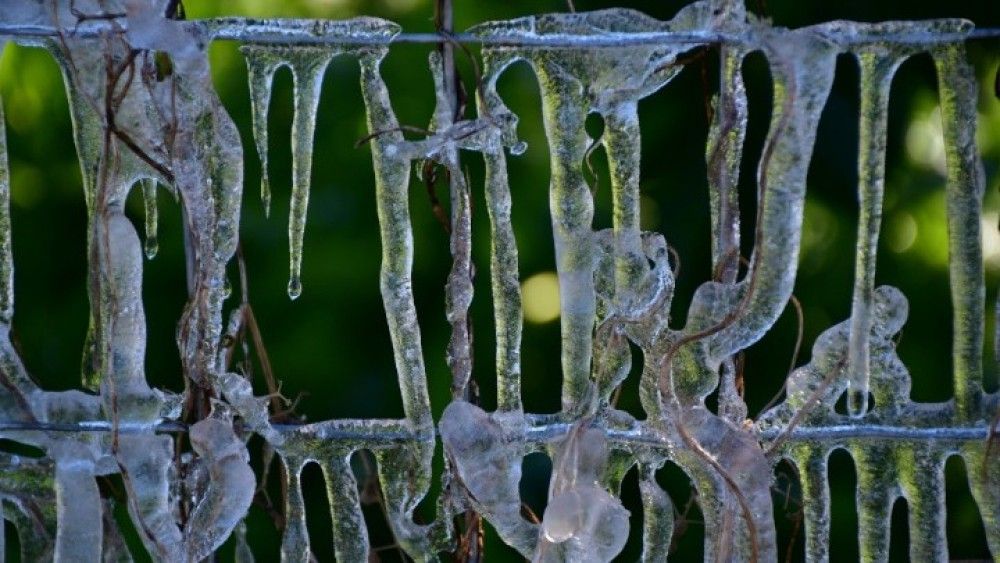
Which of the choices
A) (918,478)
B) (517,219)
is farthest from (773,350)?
(918,478)

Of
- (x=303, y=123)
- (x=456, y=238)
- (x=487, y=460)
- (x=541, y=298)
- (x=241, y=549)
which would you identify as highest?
(x=303, y=123)

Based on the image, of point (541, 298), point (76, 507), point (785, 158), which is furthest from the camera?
point (541, 298)

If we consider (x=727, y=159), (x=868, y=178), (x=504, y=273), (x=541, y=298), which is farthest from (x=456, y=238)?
(x=541, y=298)

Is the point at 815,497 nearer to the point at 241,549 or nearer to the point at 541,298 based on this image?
the point at 241,549

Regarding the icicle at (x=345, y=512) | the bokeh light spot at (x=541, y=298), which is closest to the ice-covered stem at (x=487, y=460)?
the icicle at (x=345, y=512)

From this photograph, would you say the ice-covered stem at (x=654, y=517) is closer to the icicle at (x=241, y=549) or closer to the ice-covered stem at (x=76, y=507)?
the icicle at (x=241, y=549)

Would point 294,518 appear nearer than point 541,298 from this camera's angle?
Yes

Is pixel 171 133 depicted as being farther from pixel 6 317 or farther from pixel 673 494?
pixel 673 494
